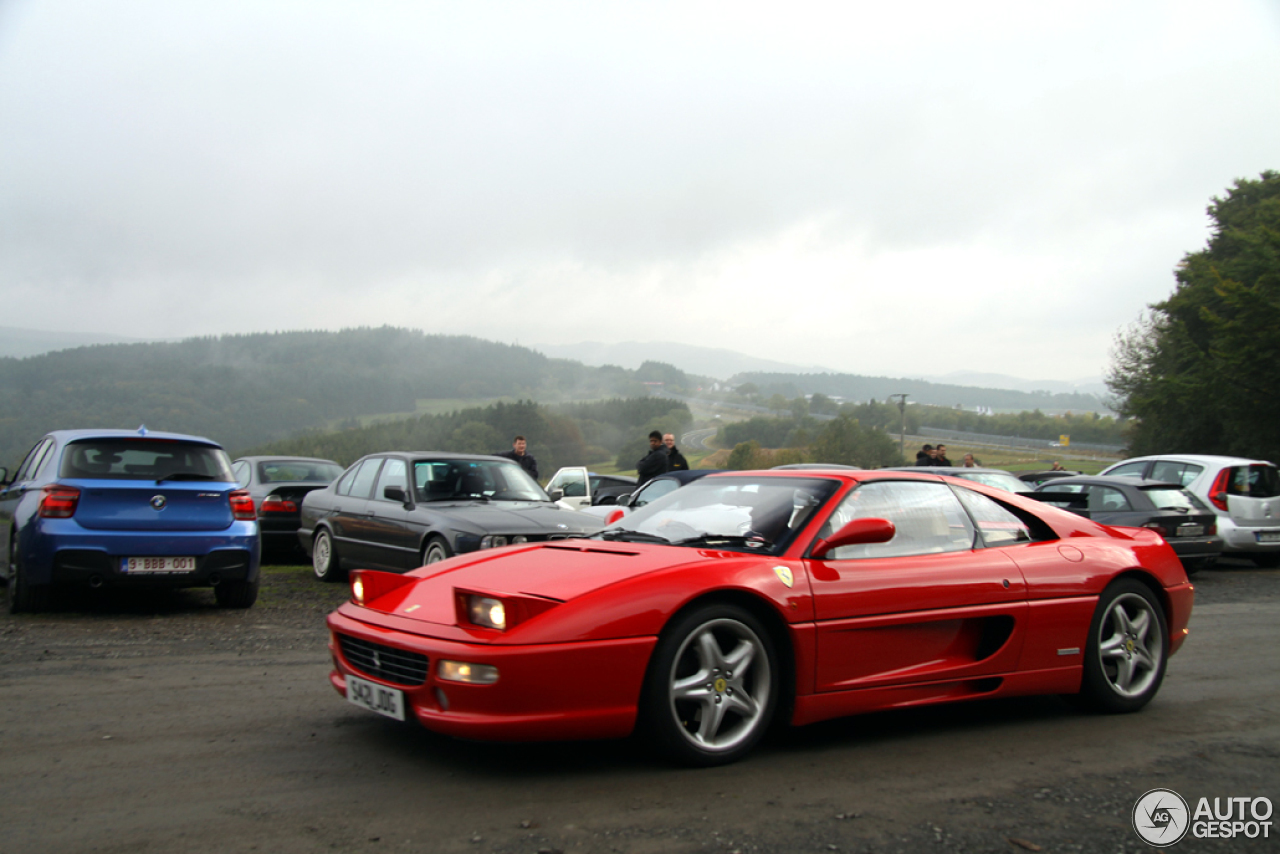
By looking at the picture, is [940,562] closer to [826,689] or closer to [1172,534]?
[826,689]

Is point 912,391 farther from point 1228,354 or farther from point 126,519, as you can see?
point 126,519

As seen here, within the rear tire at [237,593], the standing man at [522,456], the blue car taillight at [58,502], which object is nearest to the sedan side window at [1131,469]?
the standing man at [522,456]

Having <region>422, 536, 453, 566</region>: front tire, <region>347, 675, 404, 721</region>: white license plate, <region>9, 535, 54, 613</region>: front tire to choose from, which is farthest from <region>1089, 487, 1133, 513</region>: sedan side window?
<region>9, 535, 54, 613</region>: front tire

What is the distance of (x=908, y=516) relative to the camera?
4.50 m

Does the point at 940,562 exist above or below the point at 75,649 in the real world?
above

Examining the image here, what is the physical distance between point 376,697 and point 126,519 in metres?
4.88

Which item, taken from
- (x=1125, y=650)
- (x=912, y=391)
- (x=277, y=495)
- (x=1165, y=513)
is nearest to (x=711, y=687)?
(x=1125, y=650)

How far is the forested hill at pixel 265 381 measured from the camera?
2970 inches

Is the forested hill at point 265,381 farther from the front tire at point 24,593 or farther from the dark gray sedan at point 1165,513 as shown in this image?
the front tire at point 24,593

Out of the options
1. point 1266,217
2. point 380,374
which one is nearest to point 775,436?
point 1266,217

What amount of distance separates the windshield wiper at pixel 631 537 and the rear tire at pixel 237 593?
4885 millimetres

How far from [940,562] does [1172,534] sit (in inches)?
A: 350

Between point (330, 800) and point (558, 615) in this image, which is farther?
point (558, 615)

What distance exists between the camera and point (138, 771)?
357 cm
